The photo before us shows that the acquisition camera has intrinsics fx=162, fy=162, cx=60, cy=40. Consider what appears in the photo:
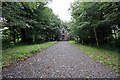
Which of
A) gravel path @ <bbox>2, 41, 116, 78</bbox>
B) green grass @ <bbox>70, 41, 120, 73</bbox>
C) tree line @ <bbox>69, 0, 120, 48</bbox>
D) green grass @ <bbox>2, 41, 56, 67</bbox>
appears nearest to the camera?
gravel path @ <bbox>2, 41, 116, 78</bbox>

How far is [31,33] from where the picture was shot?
24500mm

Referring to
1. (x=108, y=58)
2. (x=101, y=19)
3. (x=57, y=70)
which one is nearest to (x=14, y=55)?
(x=57, y=70)

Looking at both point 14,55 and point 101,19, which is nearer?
point 14,55

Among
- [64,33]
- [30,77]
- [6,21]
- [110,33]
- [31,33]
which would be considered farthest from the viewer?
[64,33]

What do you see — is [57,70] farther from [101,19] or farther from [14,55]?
[101,19]

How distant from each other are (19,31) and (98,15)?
1312cm

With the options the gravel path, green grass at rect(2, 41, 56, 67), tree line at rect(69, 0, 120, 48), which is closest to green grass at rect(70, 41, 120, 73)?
the gravel path

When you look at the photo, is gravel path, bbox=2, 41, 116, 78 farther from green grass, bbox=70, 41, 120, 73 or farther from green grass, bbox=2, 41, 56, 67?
green grass, bbox=2, 41, 56, 67

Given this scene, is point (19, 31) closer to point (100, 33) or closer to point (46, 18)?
point (46, 18)

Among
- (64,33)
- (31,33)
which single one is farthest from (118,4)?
(64,33)

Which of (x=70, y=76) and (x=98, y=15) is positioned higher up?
(x=98, y=15)

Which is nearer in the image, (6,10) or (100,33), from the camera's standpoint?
(6,10)

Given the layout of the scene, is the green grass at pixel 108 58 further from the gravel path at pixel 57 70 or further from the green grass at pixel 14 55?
the green grass at pixel 14 55

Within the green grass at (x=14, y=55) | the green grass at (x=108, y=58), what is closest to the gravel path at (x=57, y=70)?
the green grass at (x=108, y=58)
